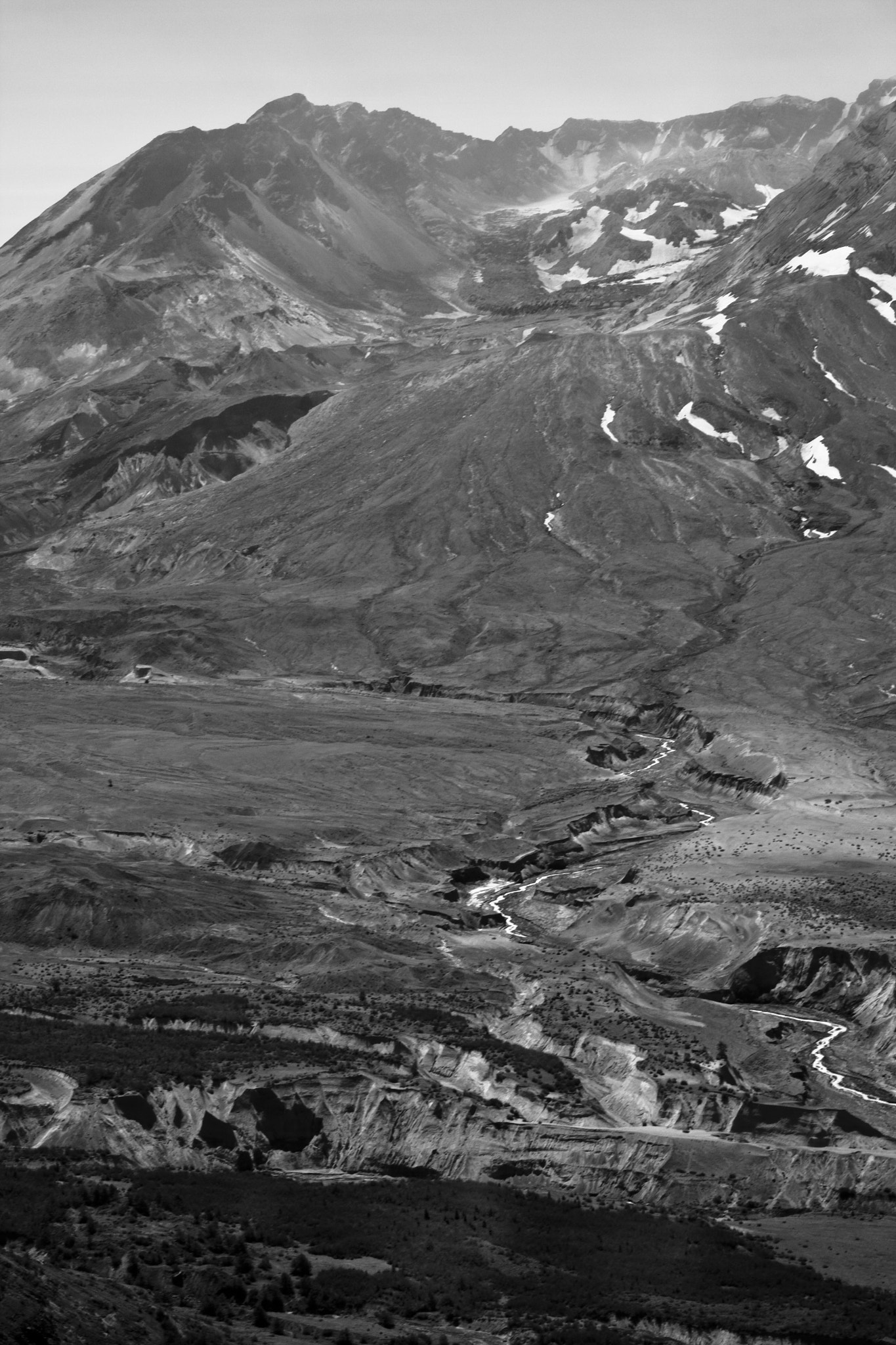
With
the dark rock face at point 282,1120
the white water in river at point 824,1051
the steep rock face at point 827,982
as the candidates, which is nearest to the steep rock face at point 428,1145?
the dark rock face at point 282,1120

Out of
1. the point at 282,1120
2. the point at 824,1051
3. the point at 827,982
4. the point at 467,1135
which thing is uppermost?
the point at 282,1120

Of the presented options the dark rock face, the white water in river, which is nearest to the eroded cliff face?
the dark rock face

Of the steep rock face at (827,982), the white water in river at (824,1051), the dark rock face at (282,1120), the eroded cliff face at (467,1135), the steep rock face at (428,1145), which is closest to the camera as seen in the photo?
the steep rock face at (428,1145)

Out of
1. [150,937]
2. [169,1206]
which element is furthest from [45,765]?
[169,1206]

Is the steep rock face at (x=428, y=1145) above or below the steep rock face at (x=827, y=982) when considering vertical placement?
above

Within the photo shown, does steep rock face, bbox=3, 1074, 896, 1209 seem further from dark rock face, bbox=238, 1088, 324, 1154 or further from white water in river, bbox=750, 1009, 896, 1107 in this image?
white water in river, bbox=750, 1009, 896, 1107

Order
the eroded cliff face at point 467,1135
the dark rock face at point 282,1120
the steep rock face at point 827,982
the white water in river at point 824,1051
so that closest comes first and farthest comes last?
the eroded cliff face at point 467,1135, the dark rock face at point 282,1120, the white water in river at point 824,1051, the steep rock face at point 827,982

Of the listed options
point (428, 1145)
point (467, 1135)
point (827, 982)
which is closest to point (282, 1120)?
point (428, 1145)

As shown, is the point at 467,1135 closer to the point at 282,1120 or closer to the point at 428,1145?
the point at 428,1145

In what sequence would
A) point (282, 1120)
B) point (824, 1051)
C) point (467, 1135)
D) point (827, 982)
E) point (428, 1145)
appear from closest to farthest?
point (282, 1120) < point (428, 1145) < point (467, 1135) < point (824, 1051) < point (827, 982)

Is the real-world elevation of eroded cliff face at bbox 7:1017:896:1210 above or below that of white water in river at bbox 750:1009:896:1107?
above

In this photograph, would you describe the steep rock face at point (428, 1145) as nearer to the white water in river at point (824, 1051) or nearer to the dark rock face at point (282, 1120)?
the dark rock face at point (282, 1120)
